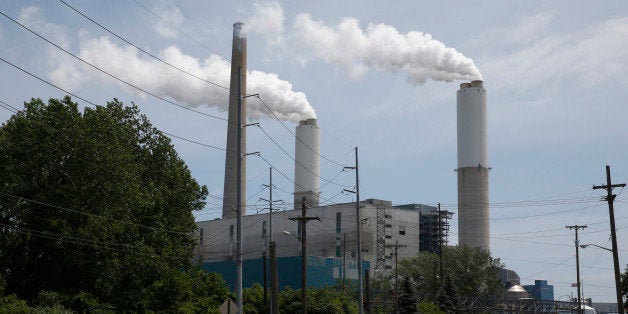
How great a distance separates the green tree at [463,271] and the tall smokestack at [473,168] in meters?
13.3

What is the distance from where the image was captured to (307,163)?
137 m

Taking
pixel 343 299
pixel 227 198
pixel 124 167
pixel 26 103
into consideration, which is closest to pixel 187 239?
pixel 124 167

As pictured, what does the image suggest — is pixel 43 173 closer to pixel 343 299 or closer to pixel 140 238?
pixel 140 238

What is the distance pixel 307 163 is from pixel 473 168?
30.1 meters

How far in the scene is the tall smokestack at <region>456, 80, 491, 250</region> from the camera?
121500mm

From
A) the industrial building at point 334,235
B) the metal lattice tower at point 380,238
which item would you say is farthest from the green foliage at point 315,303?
the metal lattice tower at point 380,238

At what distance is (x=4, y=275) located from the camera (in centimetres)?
4012

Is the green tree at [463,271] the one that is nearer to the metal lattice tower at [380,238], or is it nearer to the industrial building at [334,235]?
the industrial building at [334,235]

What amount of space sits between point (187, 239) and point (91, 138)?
454 inches

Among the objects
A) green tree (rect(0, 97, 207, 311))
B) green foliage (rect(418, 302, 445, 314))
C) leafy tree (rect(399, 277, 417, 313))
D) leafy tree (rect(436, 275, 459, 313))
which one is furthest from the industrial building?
green tree (rect(0, 97, 207, 311))

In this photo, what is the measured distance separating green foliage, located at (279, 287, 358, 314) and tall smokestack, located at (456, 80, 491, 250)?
64488 millimetres

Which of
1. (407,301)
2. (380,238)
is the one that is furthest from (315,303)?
(380,238)

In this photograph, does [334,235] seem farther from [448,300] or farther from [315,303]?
[315,303]

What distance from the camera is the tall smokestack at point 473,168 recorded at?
122 m
